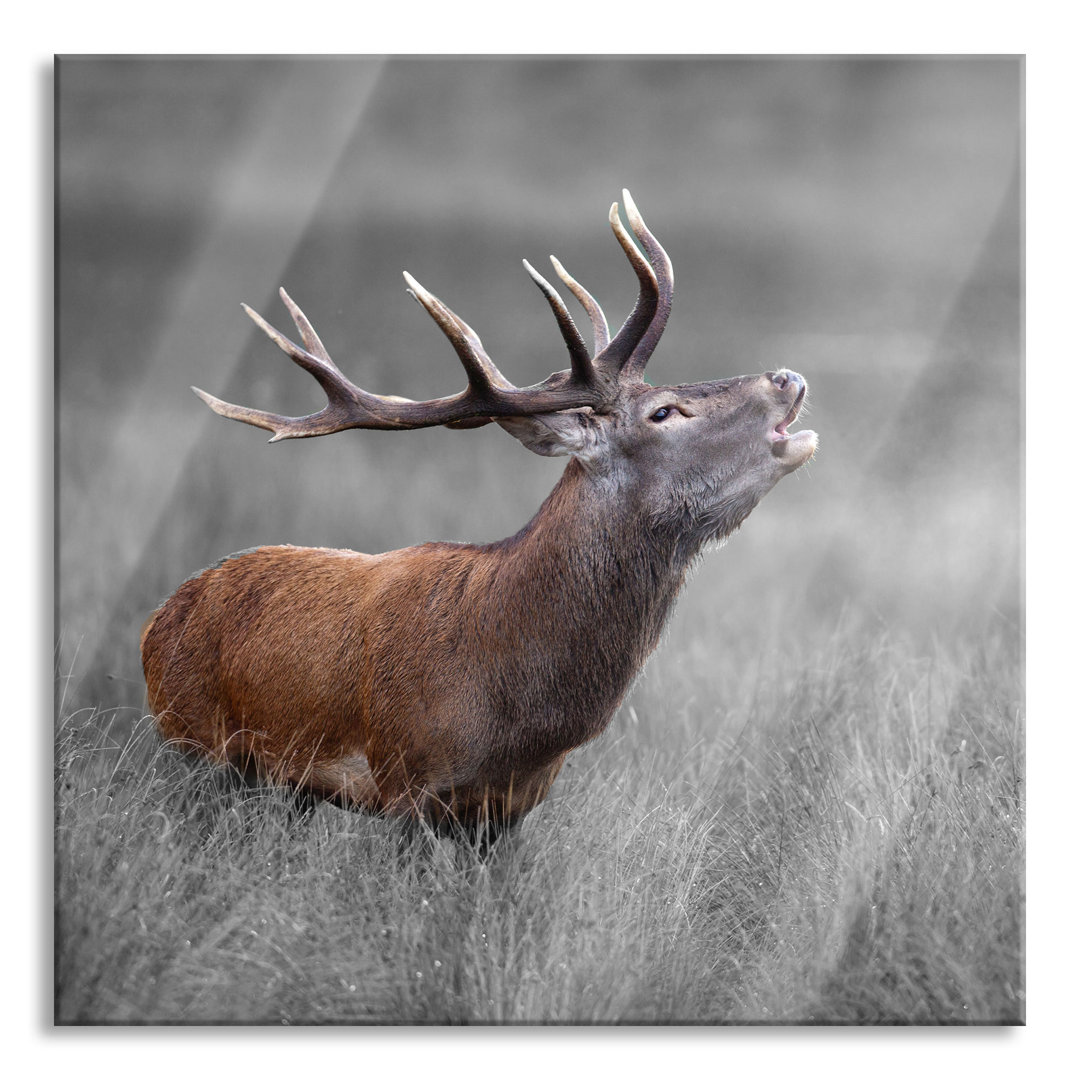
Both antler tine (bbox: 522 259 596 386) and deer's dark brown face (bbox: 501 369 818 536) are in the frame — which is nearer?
antler tine (bbox: 522 259 596 386)

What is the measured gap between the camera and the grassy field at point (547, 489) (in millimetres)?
2938

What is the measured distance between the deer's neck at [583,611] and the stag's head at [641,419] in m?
0.08

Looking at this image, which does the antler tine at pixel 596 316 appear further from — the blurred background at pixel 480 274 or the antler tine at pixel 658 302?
the blurred background at pixel 480 274

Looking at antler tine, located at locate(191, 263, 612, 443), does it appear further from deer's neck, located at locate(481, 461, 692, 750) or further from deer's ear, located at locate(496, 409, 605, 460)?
deer's neck, located at locate(481, 461, 692, 750)


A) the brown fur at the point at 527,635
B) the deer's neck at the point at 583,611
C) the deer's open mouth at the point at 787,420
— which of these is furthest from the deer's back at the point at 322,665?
the deer's open mouth at the point at 787,420

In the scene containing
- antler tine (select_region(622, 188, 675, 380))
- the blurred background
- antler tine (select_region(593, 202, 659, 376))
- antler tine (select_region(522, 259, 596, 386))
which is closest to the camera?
antler tine (select_region(522, 259, 596, 386))

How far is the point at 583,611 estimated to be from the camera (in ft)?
9.73

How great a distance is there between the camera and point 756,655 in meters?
4.43

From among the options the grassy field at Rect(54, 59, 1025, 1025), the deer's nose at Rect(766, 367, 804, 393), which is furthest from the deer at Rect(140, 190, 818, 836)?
the grassy field at Rect(54, 59, 1025, 1025)

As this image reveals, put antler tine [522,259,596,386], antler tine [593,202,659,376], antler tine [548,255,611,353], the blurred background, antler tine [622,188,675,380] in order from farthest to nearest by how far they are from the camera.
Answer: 1. the blurred background
2. antler tine [548,255,611,353]
3. antler tine [622,188,675,380]
4. antler tine [593,202,659,376]
5. antler tine [522,259,596,386]

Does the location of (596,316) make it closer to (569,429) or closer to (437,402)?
(569,429)

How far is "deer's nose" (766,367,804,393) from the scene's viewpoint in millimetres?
2957

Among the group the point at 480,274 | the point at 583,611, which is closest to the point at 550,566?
the point at 583,611
